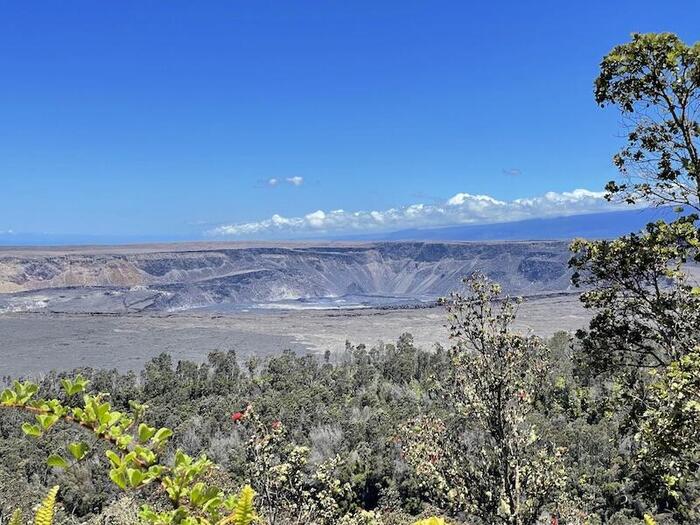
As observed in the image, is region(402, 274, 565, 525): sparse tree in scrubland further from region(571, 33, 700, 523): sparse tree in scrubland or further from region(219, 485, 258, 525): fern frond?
region(219, 485, 258, 525): fern frond

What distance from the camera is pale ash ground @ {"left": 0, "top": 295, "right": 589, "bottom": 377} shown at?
195 ft

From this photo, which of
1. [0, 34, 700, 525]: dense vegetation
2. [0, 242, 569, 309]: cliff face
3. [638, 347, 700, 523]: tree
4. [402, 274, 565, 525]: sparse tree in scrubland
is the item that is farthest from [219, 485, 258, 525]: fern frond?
[0, 242, 569, 309]: cliff face

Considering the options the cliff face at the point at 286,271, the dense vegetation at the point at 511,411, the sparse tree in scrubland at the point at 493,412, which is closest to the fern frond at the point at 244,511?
the dense vegetation at the point at 511,411

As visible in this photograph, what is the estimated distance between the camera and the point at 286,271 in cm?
15562

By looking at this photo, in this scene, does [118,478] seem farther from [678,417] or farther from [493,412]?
[493,412]

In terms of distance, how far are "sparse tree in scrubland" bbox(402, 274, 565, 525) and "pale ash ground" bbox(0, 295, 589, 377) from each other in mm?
51068

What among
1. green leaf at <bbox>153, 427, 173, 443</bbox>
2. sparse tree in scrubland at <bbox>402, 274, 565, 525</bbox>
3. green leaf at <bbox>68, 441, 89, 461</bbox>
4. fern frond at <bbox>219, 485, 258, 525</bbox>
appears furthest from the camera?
sparse tree in scrubland at <bbox>402, 274, 565, 525</bbox>

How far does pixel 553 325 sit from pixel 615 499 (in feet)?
172

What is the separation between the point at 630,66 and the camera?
296 inches

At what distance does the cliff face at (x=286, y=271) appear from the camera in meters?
126

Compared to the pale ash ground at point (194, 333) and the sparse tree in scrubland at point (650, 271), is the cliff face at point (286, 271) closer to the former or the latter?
the pale ash ground at point (194, 333)

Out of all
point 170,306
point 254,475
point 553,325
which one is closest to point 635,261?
point 254,475

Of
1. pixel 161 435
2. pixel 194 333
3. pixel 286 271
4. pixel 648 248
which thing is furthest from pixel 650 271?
pixel 286 271

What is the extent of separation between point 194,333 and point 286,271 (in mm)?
81748
